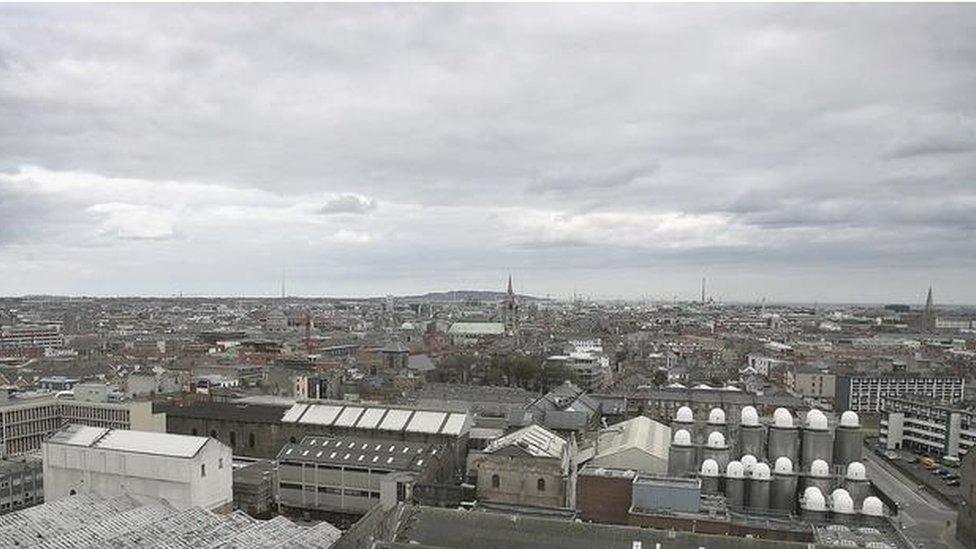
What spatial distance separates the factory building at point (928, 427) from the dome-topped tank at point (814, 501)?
114ft

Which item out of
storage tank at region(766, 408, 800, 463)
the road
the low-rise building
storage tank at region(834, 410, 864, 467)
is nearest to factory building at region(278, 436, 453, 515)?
the low-rise building

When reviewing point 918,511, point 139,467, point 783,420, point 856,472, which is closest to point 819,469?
point 856,472

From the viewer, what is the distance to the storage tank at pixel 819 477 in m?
37.5

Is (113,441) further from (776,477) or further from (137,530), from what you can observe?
(776,477)

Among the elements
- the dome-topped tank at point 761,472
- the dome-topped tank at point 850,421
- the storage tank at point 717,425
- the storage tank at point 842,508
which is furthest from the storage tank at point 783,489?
the dome-topped tank at point 850,421

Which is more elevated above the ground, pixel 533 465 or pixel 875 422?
pixel 533 465

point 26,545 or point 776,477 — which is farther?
point 776,477

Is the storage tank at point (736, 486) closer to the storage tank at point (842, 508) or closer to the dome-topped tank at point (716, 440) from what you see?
the dome-topped tank at point (716, 440)

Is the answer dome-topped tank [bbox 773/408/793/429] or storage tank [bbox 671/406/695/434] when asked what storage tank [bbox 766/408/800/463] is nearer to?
dome-topped tank [bbox 773/408/793/429]

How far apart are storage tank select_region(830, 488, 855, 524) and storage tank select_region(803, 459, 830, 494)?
3.31 metres

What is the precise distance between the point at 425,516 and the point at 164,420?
3435 centimetres

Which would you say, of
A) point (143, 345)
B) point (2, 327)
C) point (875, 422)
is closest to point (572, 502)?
point (875, 422)

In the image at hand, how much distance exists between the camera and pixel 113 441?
132 ft

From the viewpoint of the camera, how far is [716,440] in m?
39.0
